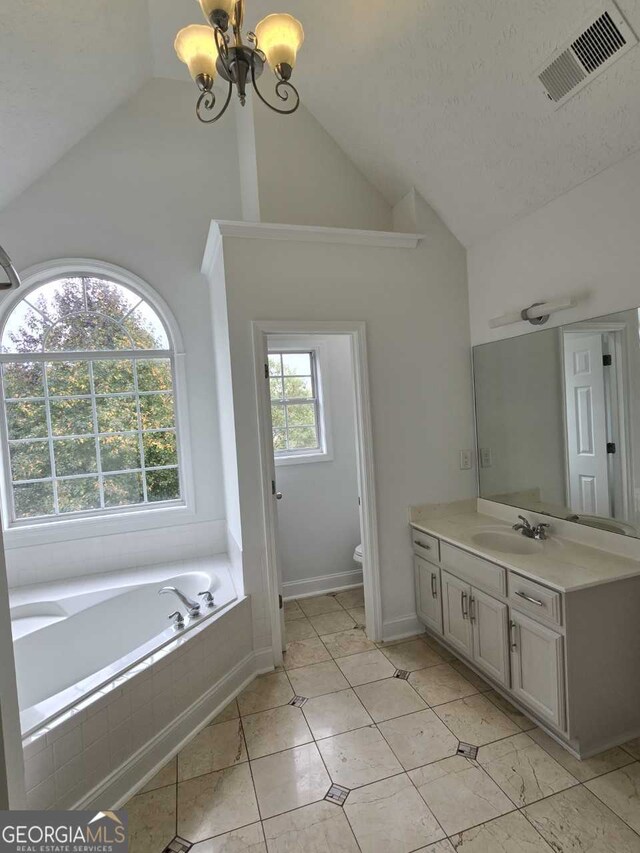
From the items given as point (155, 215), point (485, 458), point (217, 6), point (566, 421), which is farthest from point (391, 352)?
point (155, 215)

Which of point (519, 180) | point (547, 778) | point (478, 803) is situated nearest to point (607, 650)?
point (547, 778)

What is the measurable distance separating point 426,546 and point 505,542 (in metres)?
0.48

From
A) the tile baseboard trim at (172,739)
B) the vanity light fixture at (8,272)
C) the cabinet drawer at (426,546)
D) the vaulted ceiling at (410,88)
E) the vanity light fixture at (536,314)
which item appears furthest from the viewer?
the cabinet drawer at (426,546)

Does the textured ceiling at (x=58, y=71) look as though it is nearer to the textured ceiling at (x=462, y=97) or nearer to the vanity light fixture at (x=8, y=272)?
the textured ceiling at (x=462, y=97)

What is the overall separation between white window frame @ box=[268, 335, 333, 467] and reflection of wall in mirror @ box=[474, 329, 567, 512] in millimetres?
1241

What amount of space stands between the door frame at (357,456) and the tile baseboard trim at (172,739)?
7.6 inches

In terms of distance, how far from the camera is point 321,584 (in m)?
3.64

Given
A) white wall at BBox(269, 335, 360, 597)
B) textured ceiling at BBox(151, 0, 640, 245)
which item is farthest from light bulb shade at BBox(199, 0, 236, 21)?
white wall at BBox(269, 335, 360, 597)

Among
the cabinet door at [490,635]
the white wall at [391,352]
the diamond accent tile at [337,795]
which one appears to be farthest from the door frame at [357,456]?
the diamond accent tile at [337,795]

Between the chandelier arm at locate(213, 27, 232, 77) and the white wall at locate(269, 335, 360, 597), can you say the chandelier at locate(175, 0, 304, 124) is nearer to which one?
the chandelier arm at locate(213, 27, 232, 77)

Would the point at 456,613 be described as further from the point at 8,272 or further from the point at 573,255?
the point at 8,272

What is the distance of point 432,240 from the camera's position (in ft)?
9.43

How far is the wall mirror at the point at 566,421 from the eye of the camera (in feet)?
6.57

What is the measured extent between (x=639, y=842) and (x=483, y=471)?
1.87 meters
